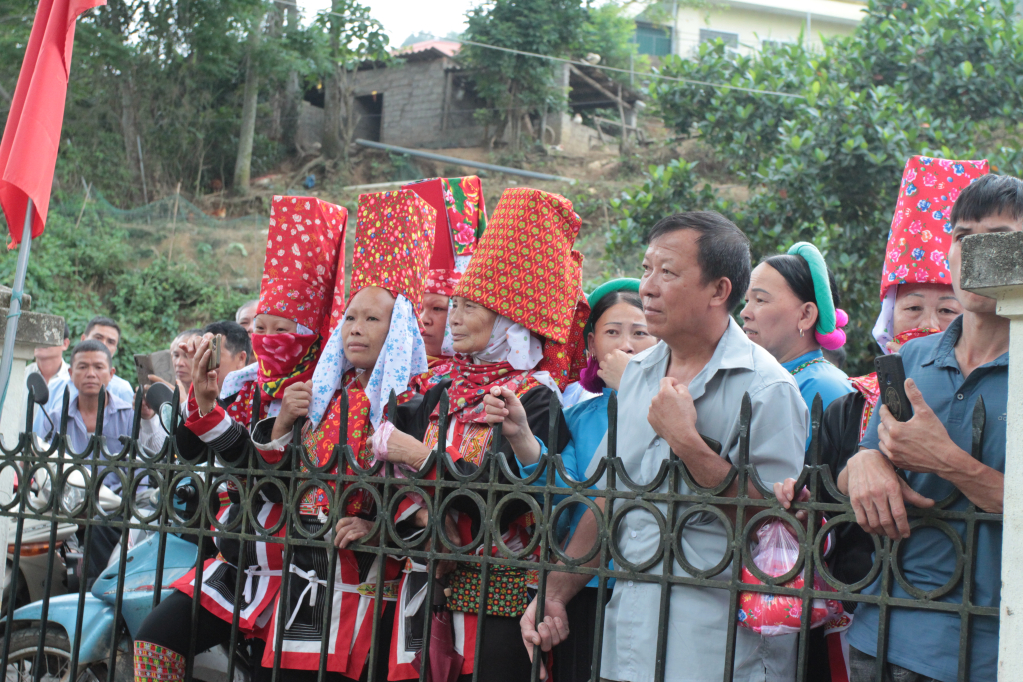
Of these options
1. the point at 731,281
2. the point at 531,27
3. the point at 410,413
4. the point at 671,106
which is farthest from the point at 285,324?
the point at 531,27

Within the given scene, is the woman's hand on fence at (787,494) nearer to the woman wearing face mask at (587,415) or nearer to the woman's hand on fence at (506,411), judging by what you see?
the woman wearing face mask at (587,415)

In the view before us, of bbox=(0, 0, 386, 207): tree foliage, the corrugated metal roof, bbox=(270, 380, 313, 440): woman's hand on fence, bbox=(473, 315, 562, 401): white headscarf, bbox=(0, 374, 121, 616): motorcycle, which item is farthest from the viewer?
the corrugated metal roof

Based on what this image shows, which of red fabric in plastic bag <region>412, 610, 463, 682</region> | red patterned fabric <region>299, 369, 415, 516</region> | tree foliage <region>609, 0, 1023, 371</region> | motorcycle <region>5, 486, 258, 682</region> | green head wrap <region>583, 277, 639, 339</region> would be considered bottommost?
motorcycle <region>5, 486, 258, 682</region>

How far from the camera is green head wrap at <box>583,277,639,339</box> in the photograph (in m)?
3.33

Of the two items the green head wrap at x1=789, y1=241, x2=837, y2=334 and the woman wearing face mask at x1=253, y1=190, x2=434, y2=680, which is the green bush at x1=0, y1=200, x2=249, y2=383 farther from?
the green head wrap at x1=789, y1=241, x2=837, y2=334

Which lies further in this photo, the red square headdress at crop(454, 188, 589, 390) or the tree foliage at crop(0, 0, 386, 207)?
the tree foliage at crop(0, 0, 386, 207)

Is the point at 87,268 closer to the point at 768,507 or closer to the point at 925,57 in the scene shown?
the point at 925,57

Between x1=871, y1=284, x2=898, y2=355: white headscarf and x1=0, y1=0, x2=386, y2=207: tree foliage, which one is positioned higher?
x1=0, y1=0, x2=386, y2=207: tree foliage

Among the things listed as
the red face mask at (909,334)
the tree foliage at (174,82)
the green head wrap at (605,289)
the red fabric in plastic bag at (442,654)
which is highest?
the tree foliage at (174,82)

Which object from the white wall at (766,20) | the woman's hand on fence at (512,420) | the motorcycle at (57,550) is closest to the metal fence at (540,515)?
the woman's hand on fence at (512,420)

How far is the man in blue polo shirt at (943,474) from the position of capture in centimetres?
169

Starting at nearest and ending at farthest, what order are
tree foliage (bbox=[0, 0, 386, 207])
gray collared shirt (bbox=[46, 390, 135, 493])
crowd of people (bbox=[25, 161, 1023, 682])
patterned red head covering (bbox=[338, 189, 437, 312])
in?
crowd of people (bbox=[25, 161, 1023, 682]), patterned red head covering (bbox=[338, 189, 437, 312]), gray collared shirt (bbox=[46, 390, 135, 493]), tree foliage (bbox=[0, 0, 386, 207])

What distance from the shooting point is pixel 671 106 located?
9.89m

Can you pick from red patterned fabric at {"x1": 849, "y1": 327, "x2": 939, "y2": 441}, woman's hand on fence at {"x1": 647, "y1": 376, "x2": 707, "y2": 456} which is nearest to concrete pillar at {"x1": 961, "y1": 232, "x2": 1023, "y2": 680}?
red patterned fabric at {"x1": 849, "y1": 327, "x2": 939, "y2": 441}
